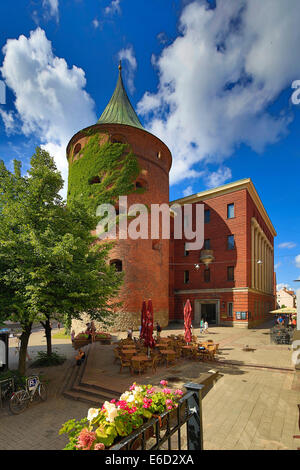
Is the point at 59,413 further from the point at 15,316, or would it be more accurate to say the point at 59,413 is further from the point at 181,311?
the point at 181,311

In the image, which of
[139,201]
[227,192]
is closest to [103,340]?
[139,201]

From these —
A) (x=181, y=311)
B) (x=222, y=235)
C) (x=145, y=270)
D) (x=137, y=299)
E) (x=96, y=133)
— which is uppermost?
(x=96, y=133)

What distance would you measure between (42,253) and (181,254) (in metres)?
27.7

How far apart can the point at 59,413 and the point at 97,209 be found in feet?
64.6

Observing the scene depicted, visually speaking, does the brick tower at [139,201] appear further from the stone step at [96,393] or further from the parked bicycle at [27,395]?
the parked bicycle at [27,395]

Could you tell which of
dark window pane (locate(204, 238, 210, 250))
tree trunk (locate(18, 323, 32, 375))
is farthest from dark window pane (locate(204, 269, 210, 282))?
tree trunk (locate(18, 323, 32, 375))

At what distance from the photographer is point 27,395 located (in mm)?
9258

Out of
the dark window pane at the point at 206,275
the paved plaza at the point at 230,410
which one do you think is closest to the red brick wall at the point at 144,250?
the dark window pane at the point at 206,275

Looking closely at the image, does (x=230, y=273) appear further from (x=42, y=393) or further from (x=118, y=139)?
(x=42, y=393)

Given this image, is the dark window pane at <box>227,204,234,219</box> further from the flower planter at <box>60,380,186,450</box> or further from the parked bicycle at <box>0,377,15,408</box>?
the flower planter at <box>60,380,186,450</box>

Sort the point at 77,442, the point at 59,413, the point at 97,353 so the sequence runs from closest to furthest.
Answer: the point at 77,442, the point at 59,413, the point at 97,353

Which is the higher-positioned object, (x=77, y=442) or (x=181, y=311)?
(x=77, y=442)

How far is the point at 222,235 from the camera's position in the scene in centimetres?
3219
